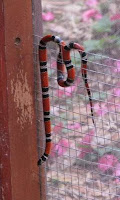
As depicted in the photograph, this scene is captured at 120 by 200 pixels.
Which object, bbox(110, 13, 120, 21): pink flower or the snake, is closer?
the snake

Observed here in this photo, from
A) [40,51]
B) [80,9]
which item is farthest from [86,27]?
[40,51]


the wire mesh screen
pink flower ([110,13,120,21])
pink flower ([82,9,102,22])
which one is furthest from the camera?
pink flower ([82,9,102,22])

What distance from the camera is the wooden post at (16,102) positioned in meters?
1.67

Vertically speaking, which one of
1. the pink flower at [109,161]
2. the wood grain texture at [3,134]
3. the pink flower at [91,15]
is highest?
the pink flower at [91,15]

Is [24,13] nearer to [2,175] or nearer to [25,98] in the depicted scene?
[25,98]

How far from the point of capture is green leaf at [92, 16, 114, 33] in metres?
3.29

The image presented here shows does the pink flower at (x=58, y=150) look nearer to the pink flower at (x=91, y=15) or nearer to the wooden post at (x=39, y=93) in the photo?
the wooden post at (x=39, y=93)

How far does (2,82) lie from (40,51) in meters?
0.17

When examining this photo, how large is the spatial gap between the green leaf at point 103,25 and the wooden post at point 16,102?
1.59 meters

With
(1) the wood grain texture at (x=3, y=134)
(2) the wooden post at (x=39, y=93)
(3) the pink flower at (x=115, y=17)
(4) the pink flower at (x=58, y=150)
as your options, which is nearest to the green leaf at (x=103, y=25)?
(3) the pink flower at (x=115, y=17)

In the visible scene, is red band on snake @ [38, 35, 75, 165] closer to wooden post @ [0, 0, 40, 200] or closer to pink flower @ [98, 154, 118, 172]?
wooden post @ [0, 0, 40, 200]

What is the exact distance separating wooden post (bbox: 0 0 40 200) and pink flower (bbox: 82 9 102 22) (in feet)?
6.30

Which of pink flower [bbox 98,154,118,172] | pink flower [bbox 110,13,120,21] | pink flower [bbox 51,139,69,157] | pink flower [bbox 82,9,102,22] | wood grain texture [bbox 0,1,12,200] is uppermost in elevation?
pink flower [bbox 82,9,102,22]

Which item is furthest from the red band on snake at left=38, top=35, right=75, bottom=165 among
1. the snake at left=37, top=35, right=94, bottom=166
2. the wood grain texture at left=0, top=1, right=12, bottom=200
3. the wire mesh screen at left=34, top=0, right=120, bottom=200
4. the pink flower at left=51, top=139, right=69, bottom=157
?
the pink flower at left=51, top=139, right=69, bottom=157
